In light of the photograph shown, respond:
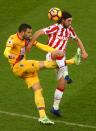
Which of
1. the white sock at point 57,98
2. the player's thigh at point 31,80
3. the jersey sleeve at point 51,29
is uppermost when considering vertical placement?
the jersey sleeve at point 51,29

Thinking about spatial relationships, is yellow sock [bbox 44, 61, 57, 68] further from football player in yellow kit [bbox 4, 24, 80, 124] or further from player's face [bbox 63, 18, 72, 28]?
player's face [bbox 63, 18, 72, 28]

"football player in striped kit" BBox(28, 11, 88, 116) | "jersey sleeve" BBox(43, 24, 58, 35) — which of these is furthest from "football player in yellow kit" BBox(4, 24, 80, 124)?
"jersey sleeve" BBox(43, 24, 58, 35)

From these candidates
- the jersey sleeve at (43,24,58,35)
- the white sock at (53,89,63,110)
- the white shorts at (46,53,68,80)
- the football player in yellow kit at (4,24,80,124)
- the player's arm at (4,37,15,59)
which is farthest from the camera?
the white sock at (53,89,63,110)

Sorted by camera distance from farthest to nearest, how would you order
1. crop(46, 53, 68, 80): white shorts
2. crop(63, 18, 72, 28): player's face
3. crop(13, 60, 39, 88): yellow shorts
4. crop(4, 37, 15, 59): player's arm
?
crop(63, 18, 72, 28): player's face, crop(46, 53, 68, 80): white shorts, crop(13, 60, 39, 88): yellow shorts, crop(4, 37, 15, 59): player's arm

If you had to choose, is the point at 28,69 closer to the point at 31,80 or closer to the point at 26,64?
the point at 26,64

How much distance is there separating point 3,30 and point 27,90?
6199 millimetres

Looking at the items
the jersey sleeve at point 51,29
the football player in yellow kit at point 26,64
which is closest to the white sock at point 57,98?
the football player in yellow kit at point 26,64

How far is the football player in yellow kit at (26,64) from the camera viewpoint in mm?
15250

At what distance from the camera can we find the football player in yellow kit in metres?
15.2

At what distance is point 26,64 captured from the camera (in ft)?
50.5

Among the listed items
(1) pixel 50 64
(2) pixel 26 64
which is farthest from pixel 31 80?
(1) pixel 50 64

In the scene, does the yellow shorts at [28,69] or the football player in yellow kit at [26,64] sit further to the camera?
the yellow shorts at [28,69]

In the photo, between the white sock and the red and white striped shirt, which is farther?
the white sock

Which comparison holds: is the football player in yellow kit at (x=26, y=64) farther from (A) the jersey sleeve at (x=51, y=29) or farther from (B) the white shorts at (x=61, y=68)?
(A) the jersey sleeve at (x=51, y=29)
